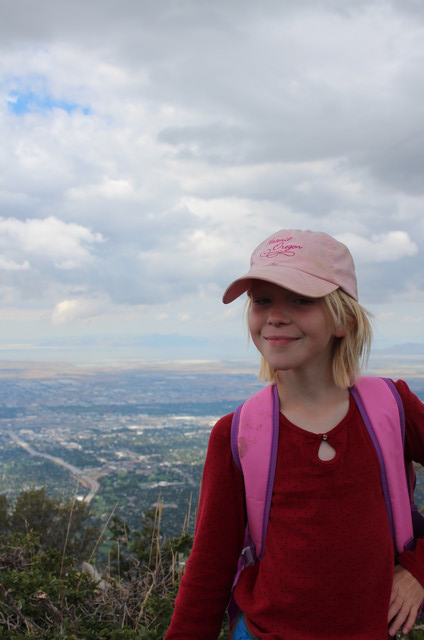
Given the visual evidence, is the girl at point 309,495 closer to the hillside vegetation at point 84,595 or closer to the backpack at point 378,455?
the backpack at point 378,455

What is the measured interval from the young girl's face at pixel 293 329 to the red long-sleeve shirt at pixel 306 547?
0.74 feet

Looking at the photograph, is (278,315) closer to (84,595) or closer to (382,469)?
(382,469)

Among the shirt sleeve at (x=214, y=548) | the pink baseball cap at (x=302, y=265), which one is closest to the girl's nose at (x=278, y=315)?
the pink baseball cap at (x=302, y=265)

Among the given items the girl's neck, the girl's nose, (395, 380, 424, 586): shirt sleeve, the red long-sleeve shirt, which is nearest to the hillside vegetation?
(395, 380, 424, 586): shirt sleeve

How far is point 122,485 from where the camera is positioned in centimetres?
1381

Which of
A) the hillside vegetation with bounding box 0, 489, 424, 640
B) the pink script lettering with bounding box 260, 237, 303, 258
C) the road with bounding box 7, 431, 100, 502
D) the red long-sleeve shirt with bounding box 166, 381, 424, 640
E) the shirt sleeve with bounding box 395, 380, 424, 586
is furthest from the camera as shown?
the road with bounding box 7, 431, 100, 502

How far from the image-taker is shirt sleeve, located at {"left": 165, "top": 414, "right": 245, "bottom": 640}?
1915 mm

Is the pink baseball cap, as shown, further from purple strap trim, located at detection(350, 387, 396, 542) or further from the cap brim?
purple strap trim, located at detection(350, 387, 396, 542)

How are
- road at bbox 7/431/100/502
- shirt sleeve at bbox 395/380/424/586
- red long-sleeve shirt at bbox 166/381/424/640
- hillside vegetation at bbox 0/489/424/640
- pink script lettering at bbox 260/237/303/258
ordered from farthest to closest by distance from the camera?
road at bbox 7/431/100/502 → hillside vegetation at bbox 0/489/424/640 → pink script lettering at bbox 260/237/303/258 → shirt sleeve at bbox 395/380/424/586 → red long-sleeve shirt at bbox 166/381/424/640

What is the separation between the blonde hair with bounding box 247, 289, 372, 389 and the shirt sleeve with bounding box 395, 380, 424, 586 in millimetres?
183

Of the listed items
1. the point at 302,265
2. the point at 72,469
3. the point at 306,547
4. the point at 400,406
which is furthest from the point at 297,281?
the point at 72,469

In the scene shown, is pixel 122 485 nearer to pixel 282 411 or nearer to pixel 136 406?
pixel 282 411

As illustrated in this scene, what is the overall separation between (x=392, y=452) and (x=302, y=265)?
0.70m

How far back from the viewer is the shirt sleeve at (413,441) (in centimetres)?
187
